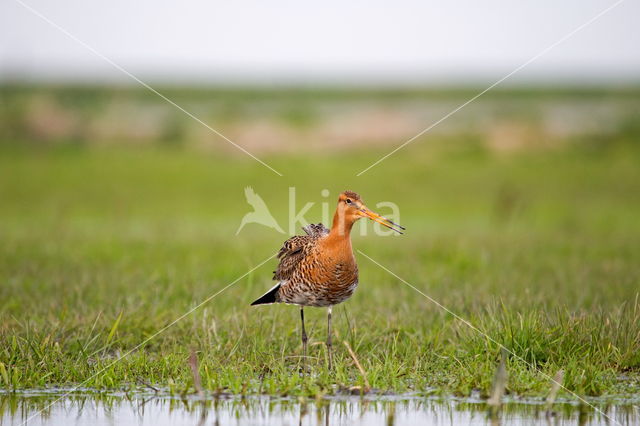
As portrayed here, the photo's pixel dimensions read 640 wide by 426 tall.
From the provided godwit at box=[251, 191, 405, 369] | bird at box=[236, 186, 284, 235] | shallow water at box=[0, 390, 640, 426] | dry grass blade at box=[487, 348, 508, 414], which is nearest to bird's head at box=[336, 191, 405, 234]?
godwit at box=[251, 191, 405, 369]

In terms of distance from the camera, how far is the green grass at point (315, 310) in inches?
299

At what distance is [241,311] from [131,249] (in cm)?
472

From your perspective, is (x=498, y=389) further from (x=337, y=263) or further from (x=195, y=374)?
(x=195, y=374)

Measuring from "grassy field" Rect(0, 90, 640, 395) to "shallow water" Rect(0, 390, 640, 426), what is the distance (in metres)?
0.19

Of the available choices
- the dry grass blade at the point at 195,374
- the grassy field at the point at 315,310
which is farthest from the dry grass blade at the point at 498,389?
the dry grass blade at the point at 195,374

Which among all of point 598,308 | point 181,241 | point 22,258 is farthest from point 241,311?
point 181,241

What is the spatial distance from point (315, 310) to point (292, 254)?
1.46 meters

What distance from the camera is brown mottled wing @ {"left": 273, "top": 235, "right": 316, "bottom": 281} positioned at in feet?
27.7

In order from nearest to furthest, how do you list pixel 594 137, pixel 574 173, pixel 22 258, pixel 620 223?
1. pixel 22 258
2. pixel 620 223
3. pixel 574 173
4. pixel 594 137

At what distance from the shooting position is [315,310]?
9938 millimetres

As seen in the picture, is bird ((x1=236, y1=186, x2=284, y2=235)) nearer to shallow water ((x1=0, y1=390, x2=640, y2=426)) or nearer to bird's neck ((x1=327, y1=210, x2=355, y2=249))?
bird's neck ((x1=327, y1=210, x2=355, y2=249))

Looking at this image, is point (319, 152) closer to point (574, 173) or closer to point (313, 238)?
point (574, 173)

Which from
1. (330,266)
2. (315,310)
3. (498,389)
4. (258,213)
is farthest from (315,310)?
(258,213)

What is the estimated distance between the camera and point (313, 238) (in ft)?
28.1
